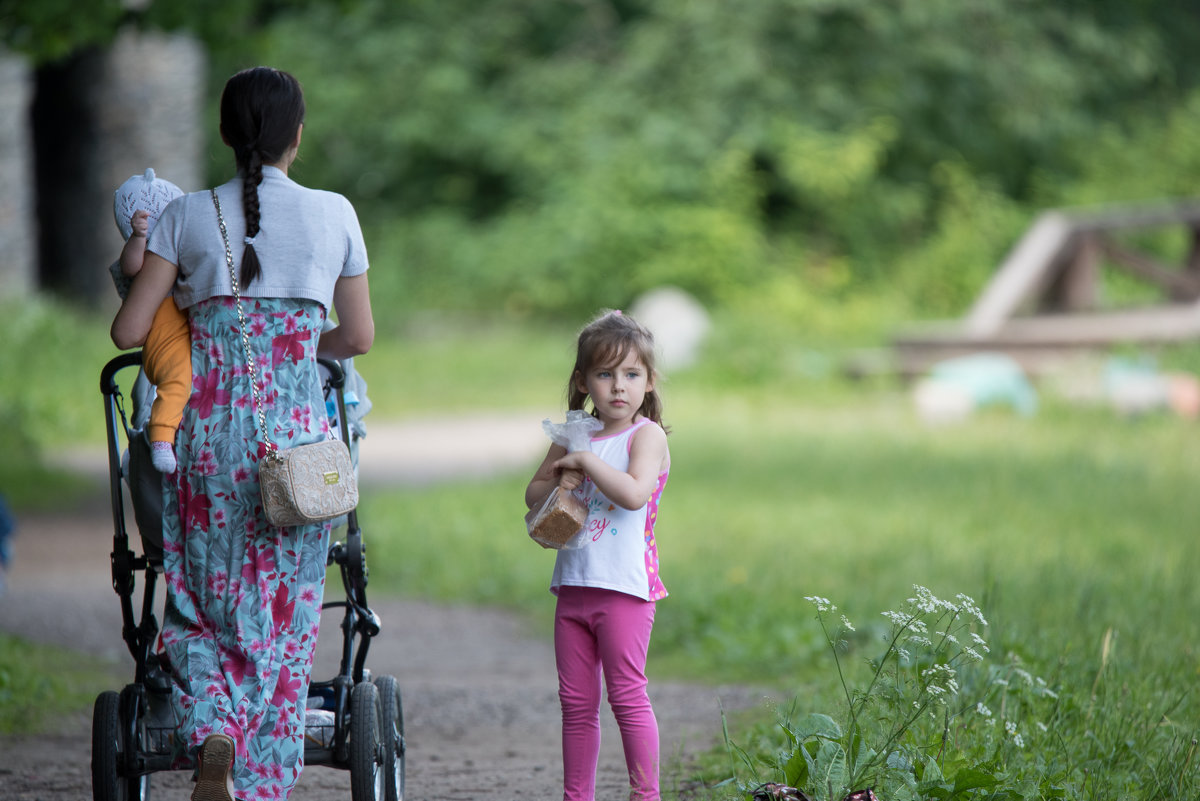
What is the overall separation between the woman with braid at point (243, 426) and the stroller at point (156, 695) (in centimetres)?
10

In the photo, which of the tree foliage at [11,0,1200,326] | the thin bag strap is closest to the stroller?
the thin bag strap

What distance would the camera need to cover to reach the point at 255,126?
326 centimetres

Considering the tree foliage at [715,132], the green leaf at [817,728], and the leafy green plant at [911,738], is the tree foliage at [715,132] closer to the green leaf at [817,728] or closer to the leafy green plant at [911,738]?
the leafy green plant at [911,738]

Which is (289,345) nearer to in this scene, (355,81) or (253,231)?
→ (253,231)

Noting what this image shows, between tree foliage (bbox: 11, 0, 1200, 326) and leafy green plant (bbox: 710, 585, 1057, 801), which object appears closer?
leafy green plant (bbox: 710, 585, 1057, 801)

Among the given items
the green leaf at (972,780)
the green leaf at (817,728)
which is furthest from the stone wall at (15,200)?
the green leaf at (972,780)

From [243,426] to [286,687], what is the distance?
0.59 m

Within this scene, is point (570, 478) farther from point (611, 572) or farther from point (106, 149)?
point (106, 149)

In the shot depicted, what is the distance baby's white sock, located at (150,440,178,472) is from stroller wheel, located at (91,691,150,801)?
53cm

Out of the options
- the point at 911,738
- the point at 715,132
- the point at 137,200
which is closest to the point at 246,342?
the point at 137,200

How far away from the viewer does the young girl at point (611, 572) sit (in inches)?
134

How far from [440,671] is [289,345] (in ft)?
10.1

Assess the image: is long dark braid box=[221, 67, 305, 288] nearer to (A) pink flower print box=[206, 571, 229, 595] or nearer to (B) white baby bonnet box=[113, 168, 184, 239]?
(B) white baby bonnet box=[113, 168, 184, 239]

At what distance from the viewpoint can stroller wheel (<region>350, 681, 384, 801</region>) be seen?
131 inches
